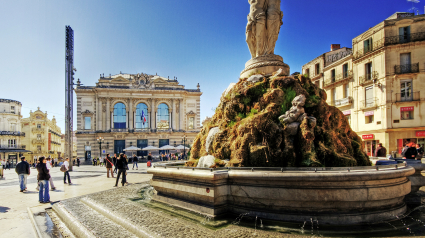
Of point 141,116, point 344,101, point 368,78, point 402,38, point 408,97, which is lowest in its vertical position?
point 141,116

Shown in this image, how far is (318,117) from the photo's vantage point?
21.9ft

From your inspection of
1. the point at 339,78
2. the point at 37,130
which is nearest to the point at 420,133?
the point at 339,78

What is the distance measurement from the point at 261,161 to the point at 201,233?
8.09ft

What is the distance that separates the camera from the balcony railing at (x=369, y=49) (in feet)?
71.7

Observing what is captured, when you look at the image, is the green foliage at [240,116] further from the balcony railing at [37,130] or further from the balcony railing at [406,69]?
the balcony railing at [37,130]

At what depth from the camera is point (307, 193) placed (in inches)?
170

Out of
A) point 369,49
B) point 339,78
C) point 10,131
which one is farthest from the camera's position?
point 10,131

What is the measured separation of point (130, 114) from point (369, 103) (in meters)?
37.5

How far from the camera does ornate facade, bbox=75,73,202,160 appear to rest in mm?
44188

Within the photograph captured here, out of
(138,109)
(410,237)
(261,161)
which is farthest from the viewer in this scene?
(138,109)

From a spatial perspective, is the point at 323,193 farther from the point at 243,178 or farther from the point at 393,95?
the point at 393,95

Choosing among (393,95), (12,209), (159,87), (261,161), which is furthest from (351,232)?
(159,87)

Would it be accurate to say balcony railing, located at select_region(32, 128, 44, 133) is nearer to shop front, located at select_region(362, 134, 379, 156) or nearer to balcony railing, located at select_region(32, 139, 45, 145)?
balcony railing, located at select_region(32, 139, 45, 145)

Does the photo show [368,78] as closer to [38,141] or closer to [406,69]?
[406,69]
